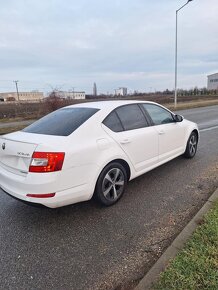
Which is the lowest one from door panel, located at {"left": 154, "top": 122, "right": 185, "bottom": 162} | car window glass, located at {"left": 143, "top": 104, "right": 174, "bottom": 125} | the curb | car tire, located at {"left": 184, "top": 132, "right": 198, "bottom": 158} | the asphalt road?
the asphalt road

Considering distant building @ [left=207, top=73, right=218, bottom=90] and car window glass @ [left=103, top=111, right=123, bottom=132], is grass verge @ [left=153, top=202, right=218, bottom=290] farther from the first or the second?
distant building @ [left=207, top=73, right=218, bottom=90]

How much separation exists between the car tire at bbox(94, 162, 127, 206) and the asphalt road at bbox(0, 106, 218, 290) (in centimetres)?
14

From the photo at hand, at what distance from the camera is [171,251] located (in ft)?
8.29

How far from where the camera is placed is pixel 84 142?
327 cm

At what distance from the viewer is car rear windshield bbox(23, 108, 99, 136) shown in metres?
3.47

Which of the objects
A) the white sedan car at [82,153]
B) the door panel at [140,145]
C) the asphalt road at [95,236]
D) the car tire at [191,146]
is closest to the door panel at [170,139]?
the white sedan car at [82,153]

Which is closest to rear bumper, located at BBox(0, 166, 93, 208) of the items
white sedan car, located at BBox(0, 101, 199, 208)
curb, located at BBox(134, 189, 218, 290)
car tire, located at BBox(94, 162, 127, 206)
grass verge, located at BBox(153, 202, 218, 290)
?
white sedan car, located at BBox(0, 101, 199, 208)

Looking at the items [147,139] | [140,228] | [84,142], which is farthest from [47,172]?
[147,139]

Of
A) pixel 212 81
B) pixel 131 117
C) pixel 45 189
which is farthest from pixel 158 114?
pixel 212 81

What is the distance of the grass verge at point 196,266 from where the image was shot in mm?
2093

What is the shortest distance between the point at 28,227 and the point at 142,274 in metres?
1.59

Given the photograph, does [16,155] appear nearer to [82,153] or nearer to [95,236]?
[82,153]

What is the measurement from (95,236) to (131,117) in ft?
6.81

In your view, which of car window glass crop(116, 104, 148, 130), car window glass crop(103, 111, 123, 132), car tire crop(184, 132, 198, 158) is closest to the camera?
car window glass crop(103, 111, 123, 132)
